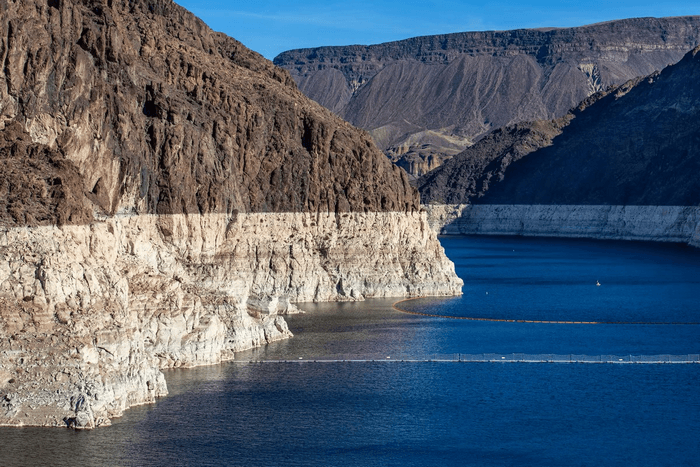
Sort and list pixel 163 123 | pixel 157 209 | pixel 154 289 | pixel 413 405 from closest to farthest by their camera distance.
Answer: pixel 413 405, pixel 154 289, pixel 157 209, pixel 163 123

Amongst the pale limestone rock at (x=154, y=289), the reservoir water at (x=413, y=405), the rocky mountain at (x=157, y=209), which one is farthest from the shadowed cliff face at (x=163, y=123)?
the reservoir water at (x=413, y=405)

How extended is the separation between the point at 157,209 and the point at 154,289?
2396cm

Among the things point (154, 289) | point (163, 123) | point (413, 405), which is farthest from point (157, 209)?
point (413, 405)

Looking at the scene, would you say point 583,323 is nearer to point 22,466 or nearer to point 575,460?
point 575,460

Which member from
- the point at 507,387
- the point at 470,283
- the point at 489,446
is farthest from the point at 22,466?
the point at 470,283

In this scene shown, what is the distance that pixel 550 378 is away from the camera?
73000 millimetres

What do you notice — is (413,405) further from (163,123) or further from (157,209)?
(163,123)

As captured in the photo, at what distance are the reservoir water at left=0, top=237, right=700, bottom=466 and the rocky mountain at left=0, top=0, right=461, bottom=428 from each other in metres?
2.40

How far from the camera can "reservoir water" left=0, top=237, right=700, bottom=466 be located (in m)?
53.2

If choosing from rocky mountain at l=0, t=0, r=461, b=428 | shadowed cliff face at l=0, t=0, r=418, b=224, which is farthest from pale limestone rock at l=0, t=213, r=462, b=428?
shadowed cliff face at l=0, t=0, r=418, b=224

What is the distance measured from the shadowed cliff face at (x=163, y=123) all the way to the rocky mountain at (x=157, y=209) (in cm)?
16

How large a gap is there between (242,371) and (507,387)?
14.8 m

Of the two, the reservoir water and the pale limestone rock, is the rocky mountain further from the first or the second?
the reservoir water

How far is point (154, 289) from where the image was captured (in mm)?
67750
